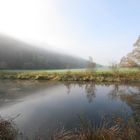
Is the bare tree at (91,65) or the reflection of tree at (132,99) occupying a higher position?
the bare tree at (91,65)

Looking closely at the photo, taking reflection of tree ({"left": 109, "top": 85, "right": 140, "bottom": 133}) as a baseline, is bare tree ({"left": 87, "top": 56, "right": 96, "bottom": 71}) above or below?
above

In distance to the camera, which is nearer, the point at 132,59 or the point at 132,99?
the point at 132,99

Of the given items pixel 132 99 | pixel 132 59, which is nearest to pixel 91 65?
pixel 132 59

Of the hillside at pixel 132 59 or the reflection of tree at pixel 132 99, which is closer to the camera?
the reflection of tree at pixel 132 99

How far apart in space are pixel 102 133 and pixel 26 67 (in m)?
81.2

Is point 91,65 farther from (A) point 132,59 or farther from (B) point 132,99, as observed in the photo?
(B) point 132,99

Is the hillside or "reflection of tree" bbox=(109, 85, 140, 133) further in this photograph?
the hillside

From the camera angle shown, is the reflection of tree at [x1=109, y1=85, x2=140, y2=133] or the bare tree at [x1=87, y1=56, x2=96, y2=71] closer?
the reflection of tree at [x1=109, y1=85, x2=140, y2=133]

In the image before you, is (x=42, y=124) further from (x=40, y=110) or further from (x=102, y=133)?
(x=102, y=133)

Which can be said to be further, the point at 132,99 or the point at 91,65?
the point at 91,65

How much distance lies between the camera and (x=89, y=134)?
424 cm

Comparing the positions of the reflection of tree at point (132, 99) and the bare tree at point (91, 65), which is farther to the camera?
the bare tree at point (91, 65)

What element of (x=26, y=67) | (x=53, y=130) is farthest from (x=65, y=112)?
(x=26, y=67)

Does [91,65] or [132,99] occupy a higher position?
[91,65]
